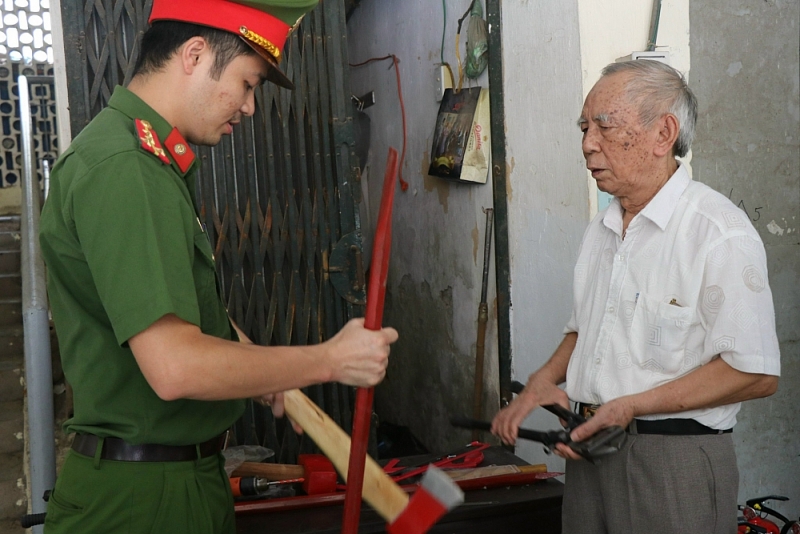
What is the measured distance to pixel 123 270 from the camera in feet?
3.73

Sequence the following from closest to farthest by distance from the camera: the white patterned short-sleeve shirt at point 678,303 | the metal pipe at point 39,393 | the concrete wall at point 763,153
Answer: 1. the white patterned short-sleeve shirt at point 678,303
2. the metal pipe at point 39,393
3. the concrete wall at point 763,153

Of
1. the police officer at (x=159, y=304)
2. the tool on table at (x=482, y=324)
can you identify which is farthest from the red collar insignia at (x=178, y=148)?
the tool on table at (x=482, y=324)

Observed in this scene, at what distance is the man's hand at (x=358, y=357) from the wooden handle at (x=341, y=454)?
252 millimetres

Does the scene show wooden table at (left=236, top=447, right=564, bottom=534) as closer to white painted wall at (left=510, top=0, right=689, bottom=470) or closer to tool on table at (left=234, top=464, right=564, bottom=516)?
tool on table at (left=234, top=464, right=564, bottom=516)

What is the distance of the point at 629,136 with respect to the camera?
1677 millimetres

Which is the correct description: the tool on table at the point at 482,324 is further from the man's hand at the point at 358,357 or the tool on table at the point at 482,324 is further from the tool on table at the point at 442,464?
the man's hand at the point at 358,357

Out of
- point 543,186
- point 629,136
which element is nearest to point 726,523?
point 629,136

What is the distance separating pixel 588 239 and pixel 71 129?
2.00 metres

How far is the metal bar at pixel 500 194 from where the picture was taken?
2920 millimetres

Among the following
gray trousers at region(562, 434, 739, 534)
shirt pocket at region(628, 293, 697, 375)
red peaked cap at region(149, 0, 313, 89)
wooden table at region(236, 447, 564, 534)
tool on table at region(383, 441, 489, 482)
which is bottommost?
wooden table at region(236, 447, 564, 534)

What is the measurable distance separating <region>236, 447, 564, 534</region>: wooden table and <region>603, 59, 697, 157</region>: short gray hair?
1101 mm

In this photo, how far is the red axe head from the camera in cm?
106

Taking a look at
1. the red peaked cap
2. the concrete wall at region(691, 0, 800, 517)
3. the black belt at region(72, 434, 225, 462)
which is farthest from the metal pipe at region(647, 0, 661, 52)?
the black belt at region(72, 434, 225, 462)

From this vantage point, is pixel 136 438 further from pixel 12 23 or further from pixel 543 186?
pixel 12 23
